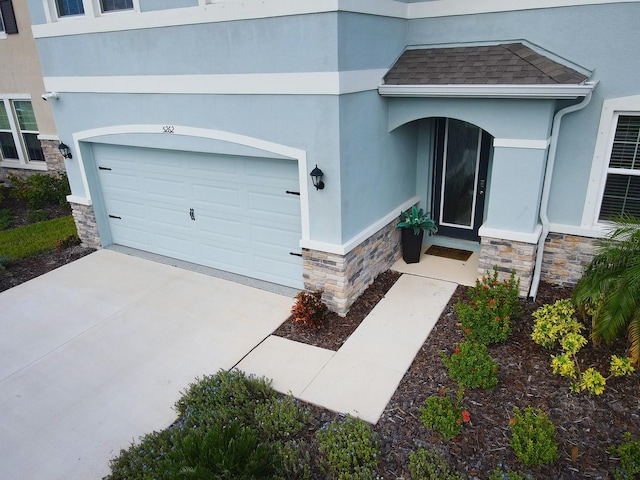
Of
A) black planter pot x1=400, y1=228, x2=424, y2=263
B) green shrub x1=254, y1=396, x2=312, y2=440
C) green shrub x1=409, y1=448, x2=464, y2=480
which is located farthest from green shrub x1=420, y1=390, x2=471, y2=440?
black planter pot x1=400, y1=228, x2=424, y2=263

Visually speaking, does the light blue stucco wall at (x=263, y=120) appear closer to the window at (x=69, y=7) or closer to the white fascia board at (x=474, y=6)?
the window at (x=69, y=7)

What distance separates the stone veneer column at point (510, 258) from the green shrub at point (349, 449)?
3.68 m

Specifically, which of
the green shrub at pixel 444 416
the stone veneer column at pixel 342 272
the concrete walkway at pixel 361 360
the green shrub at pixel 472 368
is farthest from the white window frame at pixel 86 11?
the green shrub at pixel 444 416

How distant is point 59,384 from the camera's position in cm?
611

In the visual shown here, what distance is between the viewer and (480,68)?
683 centimetres

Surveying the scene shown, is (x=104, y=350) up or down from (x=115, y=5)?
down

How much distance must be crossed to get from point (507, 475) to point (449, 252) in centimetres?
511

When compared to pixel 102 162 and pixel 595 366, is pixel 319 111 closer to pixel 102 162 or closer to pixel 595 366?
pixel 595 366

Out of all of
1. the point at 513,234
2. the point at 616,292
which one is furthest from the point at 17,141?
the point at 616,292

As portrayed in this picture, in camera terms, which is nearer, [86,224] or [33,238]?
[86,224]

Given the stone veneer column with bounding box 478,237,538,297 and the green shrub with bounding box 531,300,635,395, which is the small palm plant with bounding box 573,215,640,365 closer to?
the green shrub with bounding box 531,300,635,395

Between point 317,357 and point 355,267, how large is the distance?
5.35 ft

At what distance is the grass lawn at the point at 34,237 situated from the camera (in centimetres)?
1004

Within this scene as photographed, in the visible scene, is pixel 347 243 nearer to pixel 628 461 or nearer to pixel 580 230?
pixel 580 230
